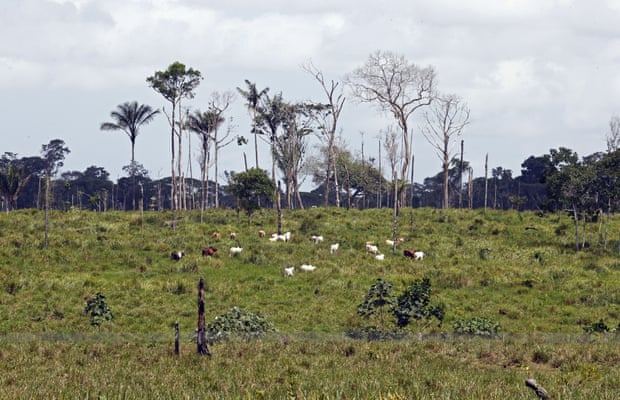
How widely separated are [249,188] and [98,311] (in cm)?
2827

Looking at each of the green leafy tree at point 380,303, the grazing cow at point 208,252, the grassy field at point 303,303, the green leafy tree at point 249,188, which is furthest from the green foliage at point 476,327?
the green leafy tree at point 249,188

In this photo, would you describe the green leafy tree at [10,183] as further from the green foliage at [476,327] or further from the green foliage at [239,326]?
the green foliage at [476,327]

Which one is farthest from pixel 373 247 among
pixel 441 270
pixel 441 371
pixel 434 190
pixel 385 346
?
pixel 434 190

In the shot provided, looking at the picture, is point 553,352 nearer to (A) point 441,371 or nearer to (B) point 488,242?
(A) point 441,371

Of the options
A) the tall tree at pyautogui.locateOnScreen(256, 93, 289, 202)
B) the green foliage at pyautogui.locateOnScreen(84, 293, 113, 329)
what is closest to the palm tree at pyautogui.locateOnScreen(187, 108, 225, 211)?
the tall tree at pyautogui.locateOnScreen(256, 93, 289, 202)

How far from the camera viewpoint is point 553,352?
17.6 meters

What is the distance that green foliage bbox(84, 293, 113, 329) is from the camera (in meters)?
23.9

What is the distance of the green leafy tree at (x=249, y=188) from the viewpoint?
169 ft

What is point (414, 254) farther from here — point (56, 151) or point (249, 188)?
point (56, 151)

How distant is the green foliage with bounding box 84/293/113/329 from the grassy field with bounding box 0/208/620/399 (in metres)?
0.29

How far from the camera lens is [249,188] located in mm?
51906

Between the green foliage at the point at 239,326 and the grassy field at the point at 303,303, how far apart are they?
1.07 m

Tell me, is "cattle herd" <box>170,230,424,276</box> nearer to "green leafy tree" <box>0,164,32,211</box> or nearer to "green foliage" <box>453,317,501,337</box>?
"green foliage" <box>453,317,501,337</box>

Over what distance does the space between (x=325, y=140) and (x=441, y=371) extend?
6513cm
